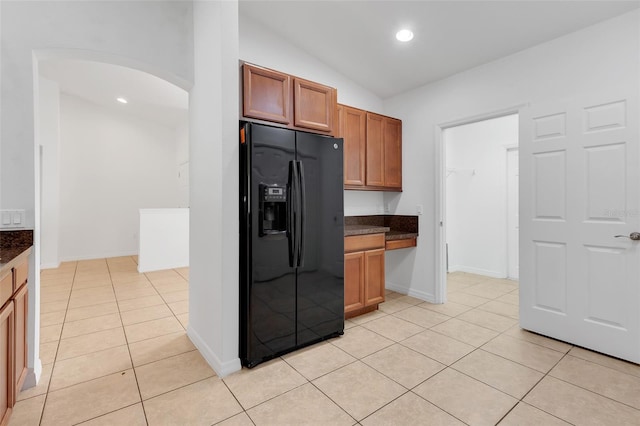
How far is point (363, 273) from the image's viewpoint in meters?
3.24

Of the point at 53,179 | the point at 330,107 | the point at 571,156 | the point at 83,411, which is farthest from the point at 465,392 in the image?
the point at 53,179

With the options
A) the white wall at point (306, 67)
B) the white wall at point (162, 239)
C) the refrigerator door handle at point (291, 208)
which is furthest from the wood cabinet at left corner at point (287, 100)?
the white wall at point (162, 239)

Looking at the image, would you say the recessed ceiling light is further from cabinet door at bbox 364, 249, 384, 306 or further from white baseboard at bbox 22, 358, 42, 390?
white baseboard at bbox 22, 358, 42, 390

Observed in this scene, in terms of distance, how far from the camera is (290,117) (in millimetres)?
2668

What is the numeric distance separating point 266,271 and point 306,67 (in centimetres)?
248

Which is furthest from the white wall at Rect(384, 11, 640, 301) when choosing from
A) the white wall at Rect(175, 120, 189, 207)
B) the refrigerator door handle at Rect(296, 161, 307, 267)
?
the white wall at Rect(175, 120, 189, 207)

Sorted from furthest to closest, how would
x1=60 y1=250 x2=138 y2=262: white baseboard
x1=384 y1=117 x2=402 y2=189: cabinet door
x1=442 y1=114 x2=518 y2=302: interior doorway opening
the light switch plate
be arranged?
x1=60 y1=250 x2=138 y2=262: white baseboard
x1=442 y1=114 x2=518 y2=302: interior doorway opening
x1=384 y1=117 x2=402 y2=189: cabinet door
the light switch plate

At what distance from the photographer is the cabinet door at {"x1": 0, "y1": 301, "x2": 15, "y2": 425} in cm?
151

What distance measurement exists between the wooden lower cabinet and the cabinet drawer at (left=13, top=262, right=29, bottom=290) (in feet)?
7.88

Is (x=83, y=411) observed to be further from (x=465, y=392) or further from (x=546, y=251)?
(x=546, y=251)

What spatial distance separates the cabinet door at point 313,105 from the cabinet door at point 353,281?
1.32 meters

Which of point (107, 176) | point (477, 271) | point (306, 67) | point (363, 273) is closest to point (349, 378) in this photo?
point (363, 273)

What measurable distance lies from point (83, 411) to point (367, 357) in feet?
6.21

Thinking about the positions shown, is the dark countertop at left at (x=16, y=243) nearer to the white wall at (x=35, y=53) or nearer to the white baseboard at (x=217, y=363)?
the white wall at (x=35, y=53)
